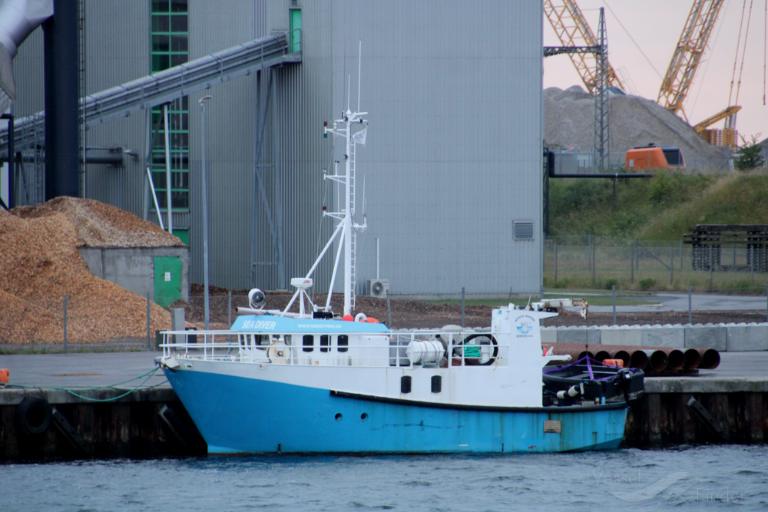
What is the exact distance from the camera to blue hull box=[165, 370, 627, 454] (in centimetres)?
2884

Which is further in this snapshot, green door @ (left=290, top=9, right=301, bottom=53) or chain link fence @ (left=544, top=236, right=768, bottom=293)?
chain link fence @ (left=544, top=236, right=768, bottom=293)

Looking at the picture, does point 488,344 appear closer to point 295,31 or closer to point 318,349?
point 318,349

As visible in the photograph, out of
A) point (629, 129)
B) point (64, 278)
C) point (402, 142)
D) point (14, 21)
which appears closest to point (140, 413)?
point (64, 278)

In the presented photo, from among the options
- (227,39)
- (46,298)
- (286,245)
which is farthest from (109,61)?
(46,298)

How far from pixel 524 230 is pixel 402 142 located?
6.71 m

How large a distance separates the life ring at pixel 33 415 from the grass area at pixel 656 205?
64679 mm

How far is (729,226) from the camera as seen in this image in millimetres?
78000

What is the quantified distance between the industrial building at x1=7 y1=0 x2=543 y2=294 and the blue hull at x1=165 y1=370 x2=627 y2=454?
1037 inches

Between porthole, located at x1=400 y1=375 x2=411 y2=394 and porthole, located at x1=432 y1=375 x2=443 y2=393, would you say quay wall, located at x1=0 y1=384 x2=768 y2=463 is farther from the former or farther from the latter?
porthole, located at x1=432 y1=375 x2=443 y2=393

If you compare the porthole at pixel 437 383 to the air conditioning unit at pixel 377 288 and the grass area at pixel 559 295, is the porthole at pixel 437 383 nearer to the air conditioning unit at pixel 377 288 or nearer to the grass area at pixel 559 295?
the grass area at pixel 559 295

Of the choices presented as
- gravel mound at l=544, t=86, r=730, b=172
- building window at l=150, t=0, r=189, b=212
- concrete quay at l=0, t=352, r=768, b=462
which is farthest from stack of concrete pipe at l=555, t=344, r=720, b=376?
gravel mound at l=544, t=86, r=730, b=172

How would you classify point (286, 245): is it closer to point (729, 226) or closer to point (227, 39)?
point (227, 39)

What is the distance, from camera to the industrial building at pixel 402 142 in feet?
190

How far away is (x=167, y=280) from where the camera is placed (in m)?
51.0
